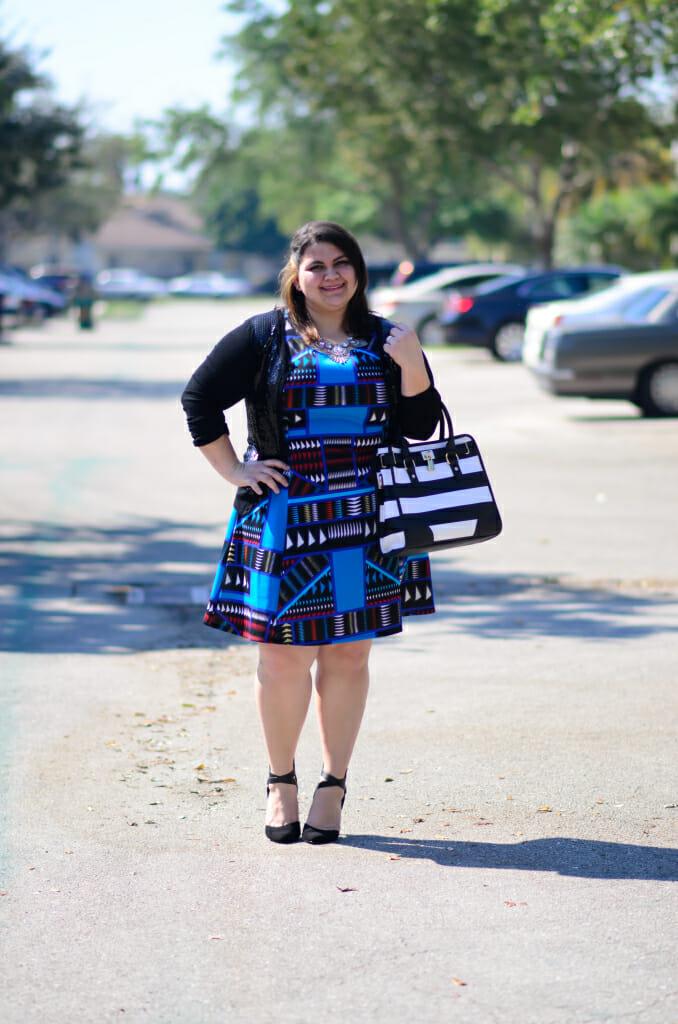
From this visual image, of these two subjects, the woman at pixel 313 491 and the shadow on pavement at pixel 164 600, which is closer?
the woman at pixel 313 491

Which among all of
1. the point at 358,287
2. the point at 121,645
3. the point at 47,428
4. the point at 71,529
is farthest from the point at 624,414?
the point at 358,287

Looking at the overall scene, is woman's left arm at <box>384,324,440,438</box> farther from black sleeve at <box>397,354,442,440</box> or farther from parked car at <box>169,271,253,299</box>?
parked car at <box>169,271,253,299</box>

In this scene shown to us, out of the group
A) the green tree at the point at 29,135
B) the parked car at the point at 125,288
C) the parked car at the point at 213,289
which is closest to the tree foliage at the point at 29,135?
the green tree at the point at 29,135

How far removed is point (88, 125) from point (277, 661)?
3166 centimetres

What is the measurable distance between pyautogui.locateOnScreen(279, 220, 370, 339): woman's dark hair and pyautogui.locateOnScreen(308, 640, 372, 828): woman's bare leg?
0.94 meters

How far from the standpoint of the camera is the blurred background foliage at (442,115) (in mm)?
27422

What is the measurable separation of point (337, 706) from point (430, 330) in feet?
88.0

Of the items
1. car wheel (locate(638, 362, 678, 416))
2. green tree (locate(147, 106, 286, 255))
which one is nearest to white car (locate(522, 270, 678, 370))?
car wheel (locate(638, 362, 678, 416))

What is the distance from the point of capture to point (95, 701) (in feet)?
20.0

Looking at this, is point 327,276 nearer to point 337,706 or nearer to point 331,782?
point 337,706

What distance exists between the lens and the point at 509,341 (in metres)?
27.6

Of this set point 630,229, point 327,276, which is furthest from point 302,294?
point 630,229

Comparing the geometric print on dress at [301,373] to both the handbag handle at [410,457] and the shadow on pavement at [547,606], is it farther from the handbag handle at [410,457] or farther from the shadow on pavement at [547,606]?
the shadow on pavement at [547,606]

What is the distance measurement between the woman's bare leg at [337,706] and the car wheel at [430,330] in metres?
26.2
